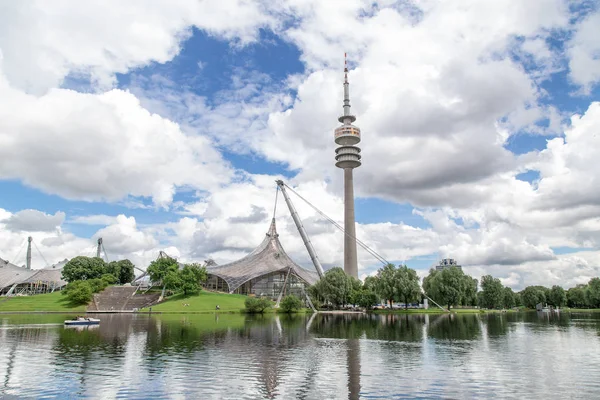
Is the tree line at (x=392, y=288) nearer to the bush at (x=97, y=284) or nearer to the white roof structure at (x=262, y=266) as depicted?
the white roof structure at (x=262, y=266)

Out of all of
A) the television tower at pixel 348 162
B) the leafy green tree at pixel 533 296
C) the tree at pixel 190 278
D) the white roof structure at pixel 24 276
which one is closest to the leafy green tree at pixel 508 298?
the leafy green tree at pixel 533 296

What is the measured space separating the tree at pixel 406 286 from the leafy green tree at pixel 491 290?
36.7 m

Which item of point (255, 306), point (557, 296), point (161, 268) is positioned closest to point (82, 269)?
point (161, 268)

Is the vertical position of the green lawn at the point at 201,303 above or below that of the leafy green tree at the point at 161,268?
below

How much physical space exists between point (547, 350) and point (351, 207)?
111 meters

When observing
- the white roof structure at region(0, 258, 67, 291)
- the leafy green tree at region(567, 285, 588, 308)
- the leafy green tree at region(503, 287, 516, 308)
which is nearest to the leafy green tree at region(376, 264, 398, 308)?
the leafy green tree at region(503, 287, 516, 308)

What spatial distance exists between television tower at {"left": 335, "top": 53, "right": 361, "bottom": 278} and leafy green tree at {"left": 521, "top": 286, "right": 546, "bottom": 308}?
183 ft

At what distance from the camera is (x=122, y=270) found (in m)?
125

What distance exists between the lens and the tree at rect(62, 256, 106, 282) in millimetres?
113575

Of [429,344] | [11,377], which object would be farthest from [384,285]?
[11,377]

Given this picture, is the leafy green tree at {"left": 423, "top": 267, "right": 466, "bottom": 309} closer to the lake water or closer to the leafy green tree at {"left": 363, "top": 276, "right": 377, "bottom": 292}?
the leafy green tree at {"left": 363, "top": 276, "right": 377, "bottom": 292}

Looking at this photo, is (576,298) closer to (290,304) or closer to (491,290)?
(491,290)

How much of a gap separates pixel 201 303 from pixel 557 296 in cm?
11419

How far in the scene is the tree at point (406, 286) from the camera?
8750 cm
